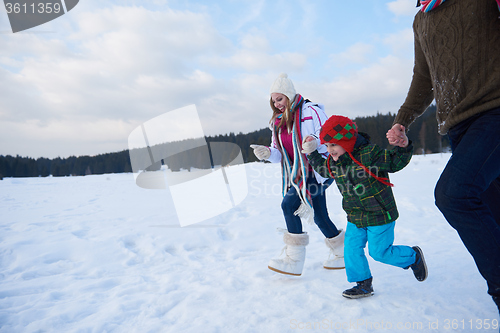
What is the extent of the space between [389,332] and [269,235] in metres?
2.67

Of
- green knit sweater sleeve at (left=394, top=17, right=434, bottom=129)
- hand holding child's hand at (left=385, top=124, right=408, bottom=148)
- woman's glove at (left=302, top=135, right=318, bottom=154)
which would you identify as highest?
green knit sweater sleeve at (left=394, top=17, right=434, bottom=129)

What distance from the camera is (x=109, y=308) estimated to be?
2.11 m

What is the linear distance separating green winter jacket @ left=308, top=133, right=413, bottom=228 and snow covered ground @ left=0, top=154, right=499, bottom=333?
1.99 ft

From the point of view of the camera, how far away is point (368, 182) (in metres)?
2.20

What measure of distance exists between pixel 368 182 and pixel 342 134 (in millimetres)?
432

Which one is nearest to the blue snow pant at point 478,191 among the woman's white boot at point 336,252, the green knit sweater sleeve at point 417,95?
the green knit sweater sleeve at point 417,95

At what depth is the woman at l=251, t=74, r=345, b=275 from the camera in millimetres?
2732

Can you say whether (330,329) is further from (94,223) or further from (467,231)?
(94,223)

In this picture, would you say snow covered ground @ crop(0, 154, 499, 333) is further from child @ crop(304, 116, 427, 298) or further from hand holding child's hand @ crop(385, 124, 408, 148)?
hand holding child's hand @ crop(385, 124, 408, 148)

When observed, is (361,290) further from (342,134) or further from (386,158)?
(342,134)

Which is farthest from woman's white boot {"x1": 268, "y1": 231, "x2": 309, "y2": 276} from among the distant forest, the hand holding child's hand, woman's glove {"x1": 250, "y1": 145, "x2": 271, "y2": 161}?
the distant forest

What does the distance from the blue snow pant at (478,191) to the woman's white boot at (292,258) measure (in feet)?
4.83

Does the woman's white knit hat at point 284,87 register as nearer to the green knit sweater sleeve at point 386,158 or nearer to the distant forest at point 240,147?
the green knit sweater sleeve at point 386,158

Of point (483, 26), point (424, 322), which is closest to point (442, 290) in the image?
point (424, 322)
